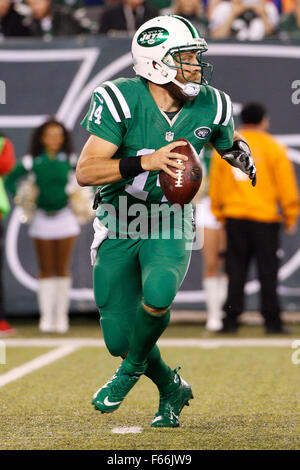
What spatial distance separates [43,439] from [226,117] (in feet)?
5.25

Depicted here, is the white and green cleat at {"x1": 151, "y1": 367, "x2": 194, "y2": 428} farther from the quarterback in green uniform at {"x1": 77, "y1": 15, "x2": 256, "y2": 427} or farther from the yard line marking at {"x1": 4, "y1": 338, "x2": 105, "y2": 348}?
the yard line marking at {"x1": 4, "y1": 338, "x2": 105, "y2": 348}

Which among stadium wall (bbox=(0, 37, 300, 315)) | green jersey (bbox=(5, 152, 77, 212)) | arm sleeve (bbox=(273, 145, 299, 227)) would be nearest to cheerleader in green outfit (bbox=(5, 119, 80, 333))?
green jersey (bbox=(5, 152, 77, 212))

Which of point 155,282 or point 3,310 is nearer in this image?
point 155,282

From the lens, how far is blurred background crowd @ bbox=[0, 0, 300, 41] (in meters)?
9.24

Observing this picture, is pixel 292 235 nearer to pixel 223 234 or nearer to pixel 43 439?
pixel 223 234

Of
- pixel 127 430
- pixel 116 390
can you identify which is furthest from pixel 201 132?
pixel 127 430

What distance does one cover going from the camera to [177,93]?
4.21 m

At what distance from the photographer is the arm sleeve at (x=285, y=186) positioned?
769cm

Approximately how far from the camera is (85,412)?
4.61 metres

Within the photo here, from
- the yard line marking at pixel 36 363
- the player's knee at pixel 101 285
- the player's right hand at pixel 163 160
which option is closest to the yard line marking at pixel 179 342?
the yard line marking at pixel 36 363

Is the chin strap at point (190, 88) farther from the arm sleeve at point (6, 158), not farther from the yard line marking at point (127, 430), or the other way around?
the arm sleeve at point (6, 158)

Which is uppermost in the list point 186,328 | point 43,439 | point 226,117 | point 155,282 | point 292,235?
point 226,117

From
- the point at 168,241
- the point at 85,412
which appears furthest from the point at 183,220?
the point at 85,412

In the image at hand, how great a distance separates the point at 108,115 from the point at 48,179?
4.12m
